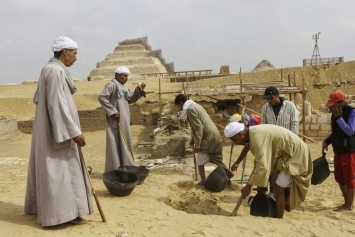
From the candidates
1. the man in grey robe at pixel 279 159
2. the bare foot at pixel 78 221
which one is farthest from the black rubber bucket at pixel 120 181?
the man in grey robe at pixel 279 159

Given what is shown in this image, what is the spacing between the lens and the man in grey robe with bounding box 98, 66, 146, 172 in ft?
19.7

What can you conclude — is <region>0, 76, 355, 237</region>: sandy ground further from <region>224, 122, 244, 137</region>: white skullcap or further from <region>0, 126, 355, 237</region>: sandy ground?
<region>224, 122, 244, 137</region>: white skullcap

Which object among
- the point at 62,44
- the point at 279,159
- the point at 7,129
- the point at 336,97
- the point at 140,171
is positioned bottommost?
the point at 7,129

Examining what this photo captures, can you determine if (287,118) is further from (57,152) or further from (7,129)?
(7,129)

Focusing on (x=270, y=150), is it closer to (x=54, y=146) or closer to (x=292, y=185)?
(x=292, y=185)

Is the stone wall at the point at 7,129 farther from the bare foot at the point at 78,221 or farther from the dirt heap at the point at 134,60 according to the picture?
the dirt heap at the point at 134,60

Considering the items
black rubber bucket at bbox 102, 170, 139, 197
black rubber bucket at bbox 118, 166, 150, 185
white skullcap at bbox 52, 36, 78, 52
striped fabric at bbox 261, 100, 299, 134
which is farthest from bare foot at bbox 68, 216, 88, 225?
striped fabric at bbox 261, 100, 299, 134

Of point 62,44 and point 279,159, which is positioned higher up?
point 62,44

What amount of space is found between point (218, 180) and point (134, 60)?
50362 millimetres

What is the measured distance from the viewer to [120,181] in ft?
17.6

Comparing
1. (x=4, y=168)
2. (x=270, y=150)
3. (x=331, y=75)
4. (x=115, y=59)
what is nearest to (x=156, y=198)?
(x=270, y=150)

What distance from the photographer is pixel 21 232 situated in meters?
3.53

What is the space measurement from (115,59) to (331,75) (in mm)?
35454

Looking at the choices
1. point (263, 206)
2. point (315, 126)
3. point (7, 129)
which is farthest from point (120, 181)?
point (7, 129)
